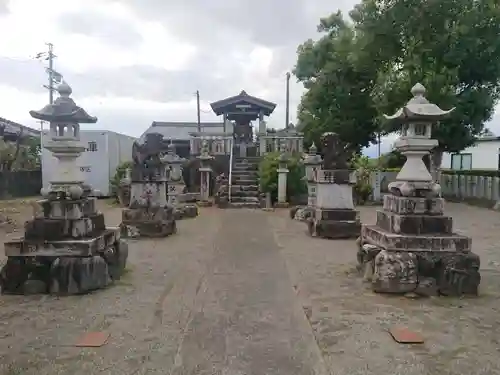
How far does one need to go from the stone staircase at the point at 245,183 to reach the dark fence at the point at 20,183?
1105 cm

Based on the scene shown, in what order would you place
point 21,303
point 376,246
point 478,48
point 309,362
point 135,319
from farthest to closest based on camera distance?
point 478,48
point 376,246
point 21,303
point 135,319
point 309,362

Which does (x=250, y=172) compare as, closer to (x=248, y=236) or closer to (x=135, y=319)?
(x=248, y=236)

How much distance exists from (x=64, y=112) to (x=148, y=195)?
4.22 meters

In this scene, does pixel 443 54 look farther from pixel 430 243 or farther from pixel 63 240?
pixel 63 240

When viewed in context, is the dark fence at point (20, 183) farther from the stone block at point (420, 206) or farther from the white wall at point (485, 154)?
the white wall at point (485, 154)

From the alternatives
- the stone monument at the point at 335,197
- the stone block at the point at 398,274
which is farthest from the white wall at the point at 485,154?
the stone block at the point at 398,274

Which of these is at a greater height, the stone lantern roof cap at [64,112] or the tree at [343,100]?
the tree at [343,100]

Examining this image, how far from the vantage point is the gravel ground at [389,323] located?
343 cm

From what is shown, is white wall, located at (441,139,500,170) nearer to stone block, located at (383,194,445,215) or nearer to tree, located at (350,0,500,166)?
tree, located at (350,0,500,166)

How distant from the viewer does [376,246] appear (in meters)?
5.84

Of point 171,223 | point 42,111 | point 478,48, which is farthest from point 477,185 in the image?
point 42,111

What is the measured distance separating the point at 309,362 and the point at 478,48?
52.4 feet

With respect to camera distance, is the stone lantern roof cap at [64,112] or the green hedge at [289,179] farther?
the green hedge at [289,179]

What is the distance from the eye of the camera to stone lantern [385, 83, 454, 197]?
5625 mm
